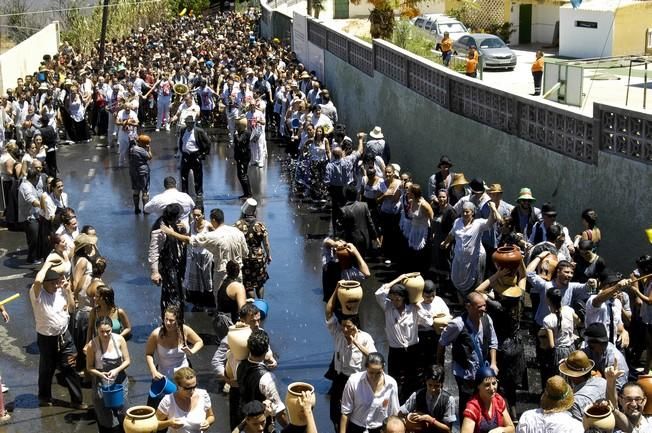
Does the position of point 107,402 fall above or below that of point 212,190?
above

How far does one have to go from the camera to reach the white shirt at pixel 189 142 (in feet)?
63.4

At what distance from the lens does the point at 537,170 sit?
52.1ft

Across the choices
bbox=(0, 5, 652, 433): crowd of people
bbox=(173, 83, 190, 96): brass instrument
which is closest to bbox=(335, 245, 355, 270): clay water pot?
bbox=(0, 5, 652, 433): crowd of people

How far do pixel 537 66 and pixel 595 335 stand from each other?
58.7 ft

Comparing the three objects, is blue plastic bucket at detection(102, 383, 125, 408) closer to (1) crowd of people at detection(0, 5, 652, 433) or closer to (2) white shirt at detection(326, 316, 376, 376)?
(1) crowd of people at detection(0, 5, 652, 433)

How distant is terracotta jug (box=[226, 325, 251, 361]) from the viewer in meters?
8.82

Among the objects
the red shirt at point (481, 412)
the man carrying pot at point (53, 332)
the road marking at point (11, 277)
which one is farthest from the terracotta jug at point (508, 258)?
the road marking at point (11, 277)

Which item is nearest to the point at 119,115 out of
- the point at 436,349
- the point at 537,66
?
the point at 537,66

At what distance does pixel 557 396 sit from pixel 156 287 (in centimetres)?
856

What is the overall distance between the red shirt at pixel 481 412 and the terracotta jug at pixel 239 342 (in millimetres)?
1729

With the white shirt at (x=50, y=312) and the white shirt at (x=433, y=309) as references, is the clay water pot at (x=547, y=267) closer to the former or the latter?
the white shirt at (x=433, y=309)

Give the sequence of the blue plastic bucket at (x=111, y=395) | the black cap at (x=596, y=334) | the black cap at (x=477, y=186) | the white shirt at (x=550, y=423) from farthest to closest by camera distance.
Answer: the black cap at (x=477, y=186) < the blue plastic bucket at (x=111, y=395) < the black cap at (x=596, y=334) < the white shirt at (x=550, y=423)

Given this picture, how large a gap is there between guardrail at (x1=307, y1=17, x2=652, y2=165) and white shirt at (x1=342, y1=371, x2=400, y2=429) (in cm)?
588

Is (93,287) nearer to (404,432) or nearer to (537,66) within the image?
(404,432)
